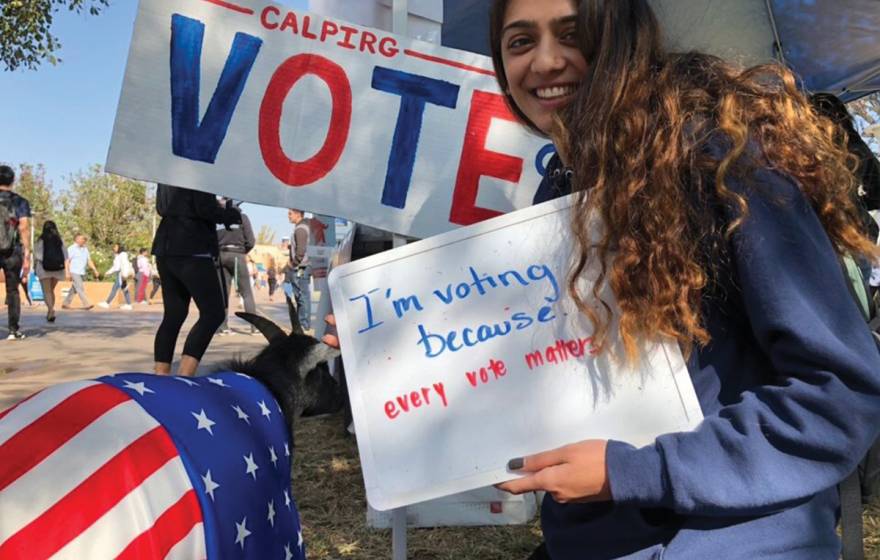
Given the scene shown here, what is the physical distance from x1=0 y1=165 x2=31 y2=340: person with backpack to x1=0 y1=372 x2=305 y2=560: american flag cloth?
22.2ft

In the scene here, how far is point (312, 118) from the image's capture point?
2.12 metres

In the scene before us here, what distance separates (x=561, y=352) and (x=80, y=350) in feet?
25.7

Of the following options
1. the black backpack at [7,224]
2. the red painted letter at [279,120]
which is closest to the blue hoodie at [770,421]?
the red painted letter at [279,120]

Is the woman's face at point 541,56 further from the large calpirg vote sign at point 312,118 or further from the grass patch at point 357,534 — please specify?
the grass patch at point 357,534

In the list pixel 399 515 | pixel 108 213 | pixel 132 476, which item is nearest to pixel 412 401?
pixel 132 476

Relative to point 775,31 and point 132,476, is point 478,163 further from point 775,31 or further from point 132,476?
point 775,31

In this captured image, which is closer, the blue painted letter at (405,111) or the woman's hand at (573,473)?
the woman's hand at (573,473)

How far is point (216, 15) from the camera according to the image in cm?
200

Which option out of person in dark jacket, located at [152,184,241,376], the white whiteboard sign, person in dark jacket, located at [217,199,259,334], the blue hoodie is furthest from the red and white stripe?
person in dark jacket, located at [217,199,259,334]

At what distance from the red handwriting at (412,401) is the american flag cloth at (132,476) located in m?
0.54

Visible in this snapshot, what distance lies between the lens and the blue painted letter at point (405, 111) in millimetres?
2092

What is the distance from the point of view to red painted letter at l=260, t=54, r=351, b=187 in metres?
2.06

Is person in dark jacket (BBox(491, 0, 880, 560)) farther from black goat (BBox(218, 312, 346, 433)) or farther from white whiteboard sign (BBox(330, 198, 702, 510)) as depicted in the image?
black goat (BBox(218, 312, 346, 433))

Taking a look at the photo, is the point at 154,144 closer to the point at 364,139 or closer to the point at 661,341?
the point at 364,139
